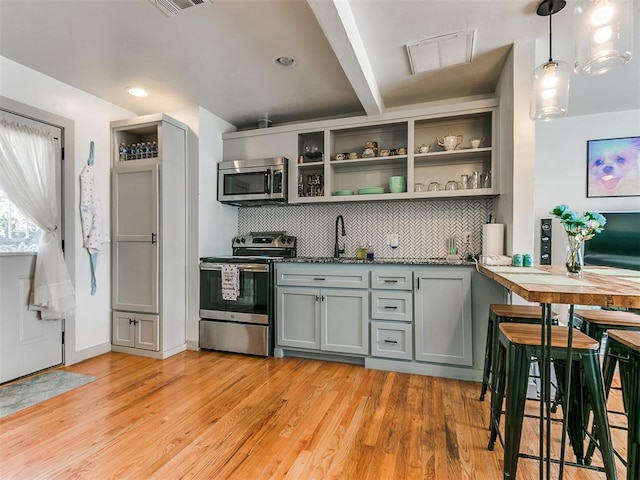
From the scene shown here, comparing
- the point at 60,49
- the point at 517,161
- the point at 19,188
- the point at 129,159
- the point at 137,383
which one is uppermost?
the point at 60,49

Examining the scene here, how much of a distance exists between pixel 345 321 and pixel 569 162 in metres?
3.07

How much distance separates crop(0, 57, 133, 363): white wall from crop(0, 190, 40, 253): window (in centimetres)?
24

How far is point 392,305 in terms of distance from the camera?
2.75m

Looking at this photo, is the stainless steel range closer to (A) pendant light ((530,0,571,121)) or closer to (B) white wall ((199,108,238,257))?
(B) white wall ((199,108,238,257))

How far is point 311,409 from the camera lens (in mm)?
Result: 2115

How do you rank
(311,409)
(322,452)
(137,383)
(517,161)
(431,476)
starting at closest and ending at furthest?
(431,476)
(322,452)
(311,409)
(517,161)
(137,383)

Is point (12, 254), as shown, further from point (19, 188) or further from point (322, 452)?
point (322, 452)

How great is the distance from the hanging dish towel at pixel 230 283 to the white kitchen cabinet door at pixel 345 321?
844mm

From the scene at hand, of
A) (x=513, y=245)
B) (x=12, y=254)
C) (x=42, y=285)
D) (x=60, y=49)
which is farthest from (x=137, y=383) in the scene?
(x=513, y=245)

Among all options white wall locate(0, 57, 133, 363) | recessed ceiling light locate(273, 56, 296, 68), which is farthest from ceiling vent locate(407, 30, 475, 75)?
white wall locate(0, 57, 133, 363)

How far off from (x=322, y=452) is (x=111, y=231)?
2.85 metres

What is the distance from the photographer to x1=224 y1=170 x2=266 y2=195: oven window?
3436mm

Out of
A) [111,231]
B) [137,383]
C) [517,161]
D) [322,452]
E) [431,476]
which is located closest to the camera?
[431,476]

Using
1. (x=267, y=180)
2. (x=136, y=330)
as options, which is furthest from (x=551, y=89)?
(x=136, y=330)
